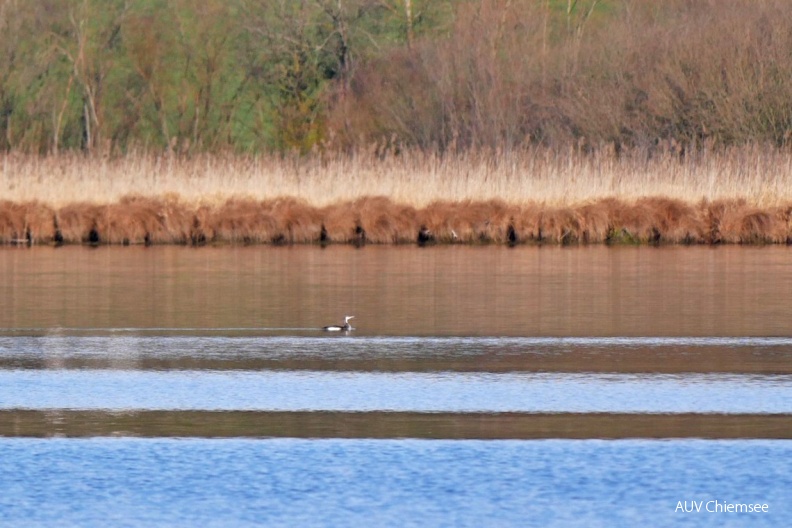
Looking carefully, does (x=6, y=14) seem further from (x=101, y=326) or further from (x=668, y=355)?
(x=668, y=355)

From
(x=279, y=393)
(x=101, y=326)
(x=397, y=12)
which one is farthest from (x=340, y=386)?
(x=397, y=12)

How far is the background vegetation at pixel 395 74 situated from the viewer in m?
27.1

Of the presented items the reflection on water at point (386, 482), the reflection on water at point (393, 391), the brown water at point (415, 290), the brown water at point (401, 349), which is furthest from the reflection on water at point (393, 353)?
the reflection on water at point (386, 482)

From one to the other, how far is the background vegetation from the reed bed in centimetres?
117

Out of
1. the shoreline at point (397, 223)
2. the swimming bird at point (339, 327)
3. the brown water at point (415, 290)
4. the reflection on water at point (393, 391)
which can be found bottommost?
the reflection on water at point (393, 391)

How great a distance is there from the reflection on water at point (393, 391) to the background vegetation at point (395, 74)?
44.2 ft

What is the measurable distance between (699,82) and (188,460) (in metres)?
22.7

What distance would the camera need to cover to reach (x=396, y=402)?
7629 mm

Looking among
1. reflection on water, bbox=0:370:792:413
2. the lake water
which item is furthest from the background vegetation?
reflection on water, bbox=0:370:792:413

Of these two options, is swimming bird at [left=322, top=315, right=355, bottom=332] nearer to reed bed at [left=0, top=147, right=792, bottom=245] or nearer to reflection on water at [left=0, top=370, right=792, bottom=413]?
reflection on water at [left=0, top=370, right=792, bottom=413]

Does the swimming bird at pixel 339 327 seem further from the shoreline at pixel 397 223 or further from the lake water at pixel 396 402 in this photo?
the shoreline at pixel 397 223

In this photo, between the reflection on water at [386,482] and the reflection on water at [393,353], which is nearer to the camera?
the reflection on water at [386,482]

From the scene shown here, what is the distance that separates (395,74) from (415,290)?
20951 millimetres

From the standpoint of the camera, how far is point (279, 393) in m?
7.92
